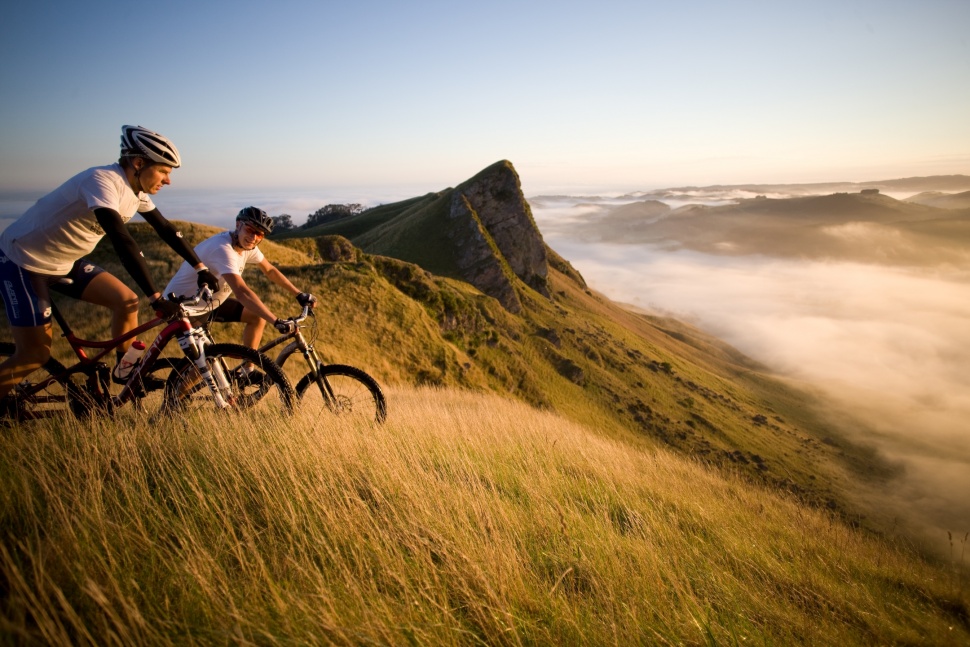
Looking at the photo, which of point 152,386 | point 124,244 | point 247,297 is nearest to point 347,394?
point 247,297

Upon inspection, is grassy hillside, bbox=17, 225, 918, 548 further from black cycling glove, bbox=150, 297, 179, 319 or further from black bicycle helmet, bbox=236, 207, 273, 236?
black cycling glove, bbox=150, 297, 179, 319

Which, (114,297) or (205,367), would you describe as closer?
(205,367)

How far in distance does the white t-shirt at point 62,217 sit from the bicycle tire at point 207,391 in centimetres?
153

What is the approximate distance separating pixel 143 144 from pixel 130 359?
237 centimetres

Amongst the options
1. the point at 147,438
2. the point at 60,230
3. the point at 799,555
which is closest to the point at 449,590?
the point at 147,438

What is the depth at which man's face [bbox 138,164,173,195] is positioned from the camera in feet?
15.7

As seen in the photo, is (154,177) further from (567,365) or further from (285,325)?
(567,365)

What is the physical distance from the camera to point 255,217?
6324mm

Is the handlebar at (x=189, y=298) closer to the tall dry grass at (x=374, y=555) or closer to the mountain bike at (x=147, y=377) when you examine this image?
the mountain bike at (x=147, y=377)

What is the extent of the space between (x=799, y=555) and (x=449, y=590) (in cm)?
483

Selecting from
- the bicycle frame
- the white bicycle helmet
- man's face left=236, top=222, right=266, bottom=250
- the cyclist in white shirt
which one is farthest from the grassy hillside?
the white bicycle helmet

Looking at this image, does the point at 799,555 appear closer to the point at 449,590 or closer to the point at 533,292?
the point at 449,590

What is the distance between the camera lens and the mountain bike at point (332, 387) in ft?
20.3

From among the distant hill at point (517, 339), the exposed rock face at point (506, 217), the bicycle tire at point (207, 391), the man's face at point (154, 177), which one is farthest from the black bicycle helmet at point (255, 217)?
the exposed rock face at point (506, 217)
